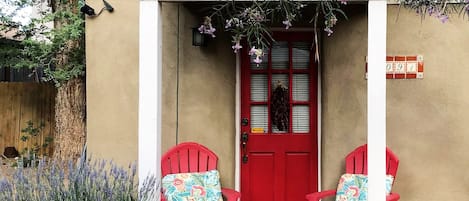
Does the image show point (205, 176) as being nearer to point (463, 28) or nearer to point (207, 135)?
point (207, 135)

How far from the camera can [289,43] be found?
485 cm

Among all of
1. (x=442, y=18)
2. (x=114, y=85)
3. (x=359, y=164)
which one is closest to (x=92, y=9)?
(x=114, y=85)

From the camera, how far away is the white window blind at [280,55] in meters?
4.86

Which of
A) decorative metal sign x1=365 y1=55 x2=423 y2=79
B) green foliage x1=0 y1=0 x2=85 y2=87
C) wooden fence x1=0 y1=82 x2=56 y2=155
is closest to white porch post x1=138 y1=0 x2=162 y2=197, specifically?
decorative metal sign x1=365 y1=55 x2=423 y2=79

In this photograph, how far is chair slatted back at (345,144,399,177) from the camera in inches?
165

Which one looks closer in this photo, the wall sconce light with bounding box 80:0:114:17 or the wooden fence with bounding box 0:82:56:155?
the wall sconce light with bounding box 80:0:114:17

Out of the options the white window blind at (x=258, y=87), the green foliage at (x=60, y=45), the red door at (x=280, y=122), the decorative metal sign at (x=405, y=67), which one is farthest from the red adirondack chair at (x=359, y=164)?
the green foliage at (x=60, y=45)

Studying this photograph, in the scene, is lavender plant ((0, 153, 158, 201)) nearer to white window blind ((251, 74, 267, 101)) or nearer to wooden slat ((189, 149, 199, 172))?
wooden slat ((189, 149, 199, 172))

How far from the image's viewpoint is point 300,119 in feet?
Result: 15.9

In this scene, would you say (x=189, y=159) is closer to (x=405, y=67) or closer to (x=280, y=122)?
(x=280, y=122)

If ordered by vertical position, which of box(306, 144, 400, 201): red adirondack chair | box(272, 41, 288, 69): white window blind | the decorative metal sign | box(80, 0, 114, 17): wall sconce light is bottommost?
box(306, 144, 400, 201): red adirondack chair

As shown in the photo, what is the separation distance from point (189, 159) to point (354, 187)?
5.20 feet

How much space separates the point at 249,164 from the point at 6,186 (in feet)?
8.77

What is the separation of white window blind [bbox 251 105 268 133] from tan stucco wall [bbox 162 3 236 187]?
234 mm
